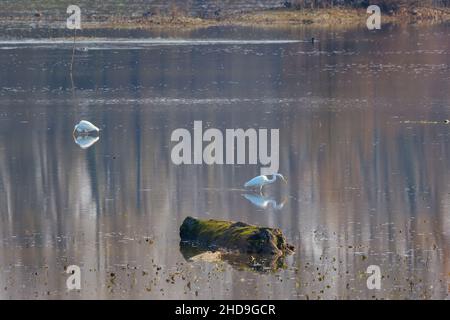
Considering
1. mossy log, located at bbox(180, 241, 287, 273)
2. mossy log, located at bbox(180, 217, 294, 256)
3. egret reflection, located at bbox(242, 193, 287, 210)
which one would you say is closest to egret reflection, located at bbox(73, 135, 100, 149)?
egret reflection, located at bbox(242, 193, 287, 210)

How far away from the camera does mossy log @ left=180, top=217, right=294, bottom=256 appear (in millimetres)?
23516

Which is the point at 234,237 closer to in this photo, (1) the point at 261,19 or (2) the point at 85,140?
(2) the point at 85,140

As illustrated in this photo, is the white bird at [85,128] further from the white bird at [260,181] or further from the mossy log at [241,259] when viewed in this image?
the mossy log at [241,259]

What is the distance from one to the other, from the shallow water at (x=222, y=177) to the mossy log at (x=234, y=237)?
348 mm

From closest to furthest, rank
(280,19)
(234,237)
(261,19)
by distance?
1. (234,237)
2. (261,19)
3. (280,19)

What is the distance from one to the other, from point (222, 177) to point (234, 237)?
27.9ft

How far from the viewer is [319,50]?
7075 cm

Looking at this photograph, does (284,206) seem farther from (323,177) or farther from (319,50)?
(319,50)

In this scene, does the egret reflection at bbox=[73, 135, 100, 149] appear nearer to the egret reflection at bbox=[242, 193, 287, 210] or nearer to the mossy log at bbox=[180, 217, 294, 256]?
the egret reflection at bbox=[242, 193, 287, 210]

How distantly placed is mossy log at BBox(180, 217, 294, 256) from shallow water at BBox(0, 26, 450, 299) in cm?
35


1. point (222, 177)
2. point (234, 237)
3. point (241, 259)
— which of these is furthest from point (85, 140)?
point (241, 259)

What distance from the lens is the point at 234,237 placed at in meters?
23.8

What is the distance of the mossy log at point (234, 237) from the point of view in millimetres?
23516
